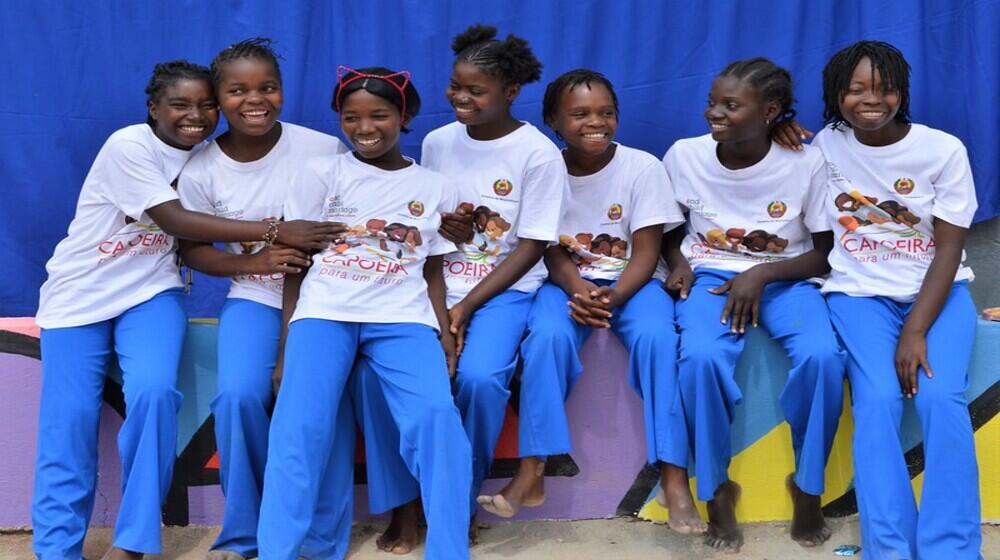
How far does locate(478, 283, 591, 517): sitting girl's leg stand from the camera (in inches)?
127

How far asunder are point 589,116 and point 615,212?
1.09 ft

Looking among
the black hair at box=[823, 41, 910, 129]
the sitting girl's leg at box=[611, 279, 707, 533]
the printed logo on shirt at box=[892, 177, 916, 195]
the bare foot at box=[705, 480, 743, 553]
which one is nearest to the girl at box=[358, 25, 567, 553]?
the sitting girl's leg at box=[611, 279, 707, 533]

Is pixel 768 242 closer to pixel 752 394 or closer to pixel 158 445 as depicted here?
pixel 752 394

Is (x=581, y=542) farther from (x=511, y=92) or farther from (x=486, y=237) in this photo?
(x=511, y=92)

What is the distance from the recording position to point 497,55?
3.55 meters

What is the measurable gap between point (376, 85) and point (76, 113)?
48.0 inches

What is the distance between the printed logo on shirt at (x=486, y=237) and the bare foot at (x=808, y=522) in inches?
47.7

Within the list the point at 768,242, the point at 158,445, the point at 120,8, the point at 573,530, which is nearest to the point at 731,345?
the point at 768,242

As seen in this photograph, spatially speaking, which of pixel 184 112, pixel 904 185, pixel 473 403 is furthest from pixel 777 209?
pixel 184 112

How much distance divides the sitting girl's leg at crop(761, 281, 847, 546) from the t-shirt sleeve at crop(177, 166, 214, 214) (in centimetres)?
180

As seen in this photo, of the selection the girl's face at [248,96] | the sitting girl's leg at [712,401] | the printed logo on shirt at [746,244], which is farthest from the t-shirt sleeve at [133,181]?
the printed logo on shirt at [746,244]

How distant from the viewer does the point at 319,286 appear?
126 inches

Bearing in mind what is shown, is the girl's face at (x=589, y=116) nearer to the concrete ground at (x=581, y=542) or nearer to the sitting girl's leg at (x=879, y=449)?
the sitting girl's leg at (x=879, y=449)

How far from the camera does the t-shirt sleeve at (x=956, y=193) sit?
331 centimetres
